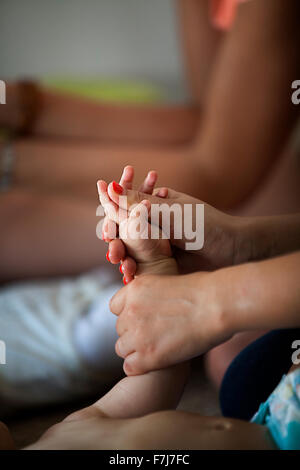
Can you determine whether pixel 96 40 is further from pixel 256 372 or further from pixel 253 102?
pixel 256 372

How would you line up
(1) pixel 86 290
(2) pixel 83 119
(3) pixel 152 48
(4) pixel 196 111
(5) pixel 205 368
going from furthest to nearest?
(3) pixel 152 48 → (4) pixel 196 111 → (2) pixel 83 119 → (1) pixel 86 290 → (5) pixel 205 368

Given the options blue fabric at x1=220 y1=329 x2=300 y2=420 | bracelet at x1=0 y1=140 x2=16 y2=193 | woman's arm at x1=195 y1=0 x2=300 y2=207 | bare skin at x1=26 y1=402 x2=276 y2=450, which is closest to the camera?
bare skin at x1=26 y1=402 x2=276 y2=450

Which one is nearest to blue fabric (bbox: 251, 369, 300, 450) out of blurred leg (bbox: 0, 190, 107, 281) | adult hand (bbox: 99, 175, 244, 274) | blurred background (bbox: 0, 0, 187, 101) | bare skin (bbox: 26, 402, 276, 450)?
bare skin (bbox: 26, 402, 276, 450)

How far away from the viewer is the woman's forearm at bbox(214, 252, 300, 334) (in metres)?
0.33

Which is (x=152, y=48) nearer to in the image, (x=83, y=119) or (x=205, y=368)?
(x=83, y=119)

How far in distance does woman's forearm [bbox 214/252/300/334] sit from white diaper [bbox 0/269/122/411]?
26 cm

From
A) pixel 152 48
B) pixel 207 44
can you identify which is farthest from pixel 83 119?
pixel 152 48

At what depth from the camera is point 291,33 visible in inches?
22.5

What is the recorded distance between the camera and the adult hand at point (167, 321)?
36cm

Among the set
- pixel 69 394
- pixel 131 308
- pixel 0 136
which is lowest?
pixel 69 394

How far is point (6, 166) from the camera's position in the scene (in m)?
1.01

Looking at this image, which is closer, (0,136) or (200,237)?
(200,237)

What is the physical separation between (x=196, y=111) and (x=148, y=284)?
1.02 meters

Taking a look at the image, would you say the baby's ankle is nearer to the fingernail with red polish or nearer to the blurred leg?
the fingernail with red polish
